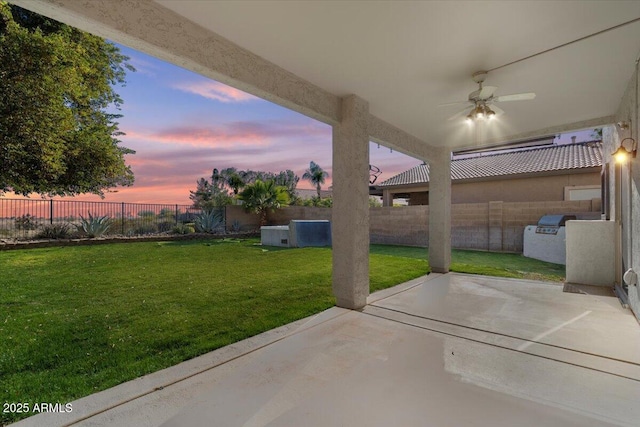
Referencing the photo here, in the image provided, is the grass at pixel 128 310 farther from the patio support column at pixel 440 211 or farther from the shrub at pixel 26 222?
the shrub at pixel 26 222

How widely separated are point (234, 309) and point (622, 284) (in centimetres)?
598

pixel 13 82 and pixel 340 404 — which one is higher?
pixel 13 82

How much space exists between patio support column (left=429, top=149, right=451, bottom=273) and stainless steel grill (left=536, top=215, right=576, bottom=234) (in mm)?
3677

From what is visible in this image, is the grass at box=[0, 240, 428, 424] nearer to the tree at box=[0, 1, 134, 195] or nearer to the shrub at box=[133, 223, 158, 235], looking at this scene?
the tree at box=[0, 1, 134, 195]

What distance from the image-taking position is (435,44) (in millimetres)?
2756

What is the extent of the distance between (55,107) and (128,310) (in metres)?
7.93

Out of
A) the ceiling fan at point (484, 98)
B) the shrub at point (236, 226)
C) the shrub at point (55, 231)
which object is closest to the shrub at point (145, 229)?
the shrub at point (55, 231)

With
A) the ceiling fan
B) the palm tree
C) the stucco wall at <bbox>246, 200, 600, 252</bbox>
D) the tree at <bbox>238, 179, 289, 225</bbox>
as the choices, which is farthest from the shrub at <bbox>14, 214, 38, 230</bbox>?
the palm tree

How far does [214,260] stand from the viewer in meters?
7.35

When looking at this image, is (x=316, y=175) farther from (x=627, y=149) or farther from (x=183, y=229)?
(x=627, y=149)

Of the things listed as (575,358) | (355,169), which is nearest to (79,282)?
(355,169)

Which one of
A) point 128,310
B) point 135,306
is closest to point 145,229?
point 135,306

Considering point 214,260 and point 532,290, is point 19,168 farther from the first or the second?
point 532,290

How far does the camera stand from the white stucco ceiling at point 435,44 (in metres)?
2.29
